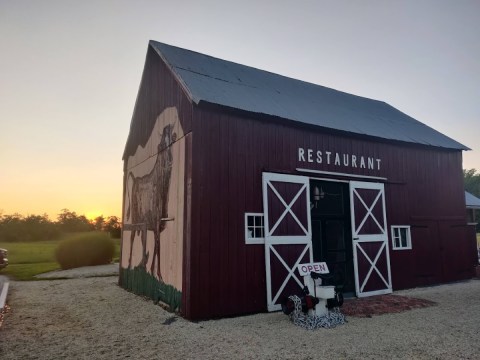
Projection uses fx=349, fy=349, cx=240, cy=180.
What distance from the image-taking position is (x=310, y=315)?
738 cm

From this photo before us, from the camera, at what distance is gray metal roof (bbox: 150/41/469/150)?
9.48 metres

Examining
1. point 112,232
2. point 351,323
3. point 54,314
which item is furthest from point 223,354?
point 112,232

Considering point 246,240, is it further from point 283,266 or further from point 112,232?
point 112,232

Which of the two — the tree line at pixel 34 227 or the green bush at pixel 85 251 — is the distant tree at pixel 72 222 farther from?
the green bush at pixel 85 251

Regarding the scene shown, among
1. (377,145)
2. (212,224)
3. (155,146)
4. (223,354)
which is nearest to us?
(223,354)

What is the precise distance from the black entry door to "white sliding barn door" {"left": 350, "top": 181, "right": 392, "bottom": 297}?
0.24 m

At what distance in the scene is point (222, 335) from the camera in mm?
6535

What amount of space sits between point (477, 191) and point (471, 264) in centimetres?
5523

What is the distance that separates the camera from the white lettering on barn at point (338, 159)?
1007 centimetres

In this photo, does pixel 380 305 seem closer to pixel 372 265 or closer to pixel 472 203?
pixel 372 265

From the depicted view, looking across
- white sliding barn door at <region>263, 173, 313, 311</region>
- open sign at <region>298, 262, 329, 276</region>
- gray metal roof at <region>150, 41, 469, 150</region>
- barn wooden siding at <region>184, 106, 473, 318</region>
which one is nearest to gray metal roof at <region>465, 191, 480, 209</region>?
gray metal roof at <region>150, 41, 469, 150</region>

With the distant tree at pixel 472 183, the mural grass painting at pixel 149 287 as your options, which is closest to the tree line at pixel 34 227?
the mural grass painting at pixel 149 287

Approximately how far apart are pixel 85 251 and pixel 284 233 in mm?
15744

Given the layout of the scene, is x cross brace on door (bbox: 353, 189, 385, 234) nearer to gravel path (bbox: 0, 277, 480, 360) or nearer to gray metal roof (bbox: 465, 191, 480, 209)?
gravel path (bbox: 0, 277, 480, 360)
